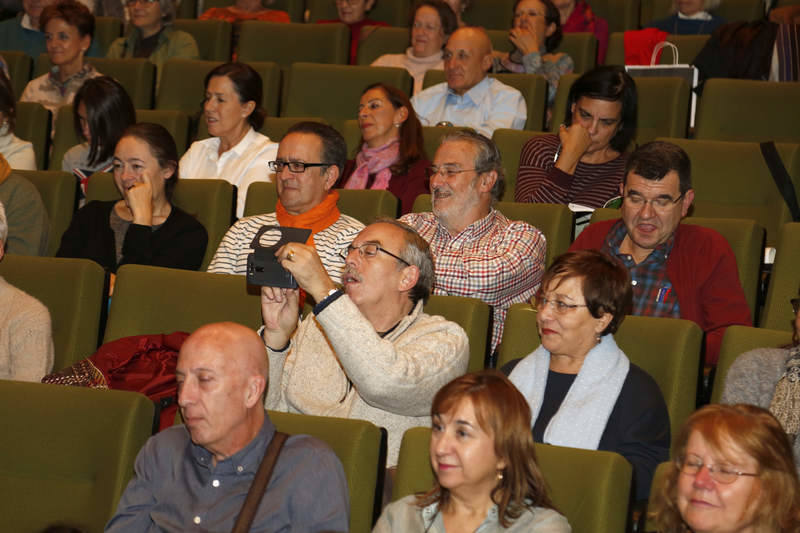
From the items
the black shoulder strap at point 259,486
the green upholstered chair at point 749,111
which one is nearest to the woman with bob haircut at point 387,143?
the green upholstered chair at point 749,111

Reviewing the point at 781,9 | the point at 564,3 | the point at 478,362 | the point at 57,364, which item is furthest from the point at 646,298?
the point at 564,3

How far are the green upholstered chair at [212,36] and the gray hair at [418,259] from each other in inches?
→ 147

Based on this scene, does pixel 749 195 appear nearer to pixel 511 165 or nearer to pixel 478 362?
pixel 511 165

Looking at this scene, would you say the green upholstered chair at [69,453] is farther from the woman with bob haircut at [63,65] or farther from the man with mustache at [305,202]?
the woman with bob haircut at [63,65]

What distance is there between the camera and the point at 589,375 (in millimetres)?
2664

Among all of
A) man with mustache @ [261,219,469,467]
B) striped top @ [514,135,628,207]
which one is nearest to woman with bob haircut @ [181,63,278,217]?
striped top @ [514,135,628,207]

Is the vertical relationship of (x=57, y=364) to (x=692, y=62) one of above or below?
below

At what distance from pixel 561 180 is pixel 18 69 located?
3351mm

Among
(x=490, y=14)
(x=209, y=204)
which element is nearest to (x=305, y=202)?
(x=209, y=204)

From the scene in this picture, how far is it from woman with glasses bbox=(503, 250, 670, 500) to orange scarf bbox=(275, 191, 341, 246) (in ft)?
3.65

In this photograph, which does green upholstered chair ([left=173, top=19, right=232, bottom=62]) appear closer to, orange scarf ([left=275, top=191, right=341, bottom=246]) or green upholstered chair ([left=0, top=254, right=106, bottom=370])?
orange scarf ([left=275, top=191, right=341, bottom=246])

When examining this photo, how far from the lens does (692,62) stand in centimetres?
547

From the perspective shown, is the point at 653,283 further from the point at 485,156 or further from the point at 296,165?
the point at 296,165

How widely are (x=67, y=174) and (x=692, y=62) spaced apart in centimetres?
308
